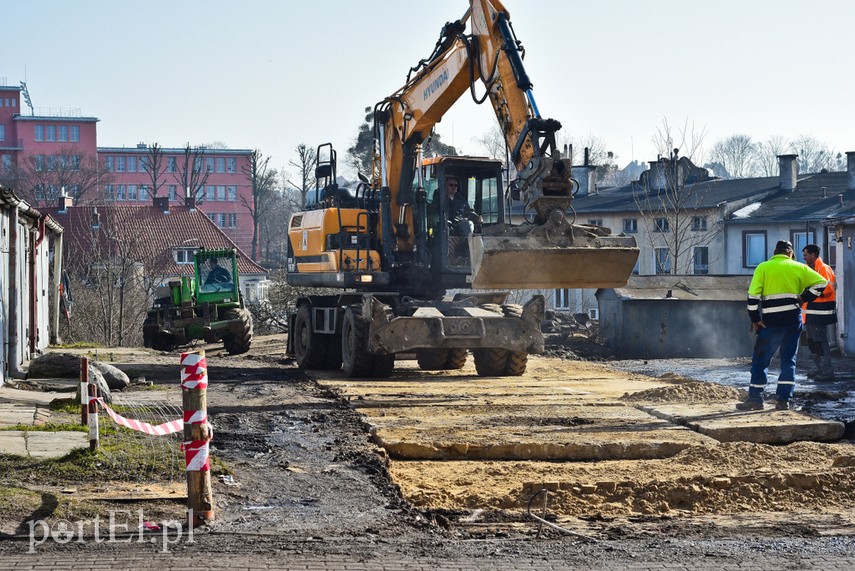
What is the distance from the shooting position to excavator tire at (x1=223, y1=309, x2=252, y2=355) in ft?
95.7

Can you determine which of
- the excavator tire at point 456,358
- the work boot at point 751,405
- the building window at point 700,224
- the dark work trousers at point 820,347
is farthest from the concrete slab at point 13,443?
the building window at point 700,224

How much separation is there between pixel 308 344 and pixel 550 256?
789 centimetres

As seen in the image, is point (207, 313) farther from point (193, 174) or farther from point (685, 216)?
point (193, 174)

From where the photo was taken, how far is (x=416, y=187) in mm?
19219

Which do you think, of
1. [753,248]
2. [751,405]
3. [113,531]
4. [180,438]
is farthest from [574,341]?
[753,248]

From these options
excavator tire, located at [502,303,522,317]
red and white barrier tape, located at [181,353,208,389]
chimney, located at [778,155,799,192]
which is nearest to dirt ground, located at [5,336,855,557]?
red and white barrier tape, located at [181,353,208,389]

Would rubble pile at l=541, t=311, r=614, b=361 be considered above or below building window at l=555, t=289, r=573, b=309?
below

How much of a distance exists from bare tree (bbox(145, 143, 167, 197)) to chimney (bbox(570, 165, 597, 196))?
44432 millimetres

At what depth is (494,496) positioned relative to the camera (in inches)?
355

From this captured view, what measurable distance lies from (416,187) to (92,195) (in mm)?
87512

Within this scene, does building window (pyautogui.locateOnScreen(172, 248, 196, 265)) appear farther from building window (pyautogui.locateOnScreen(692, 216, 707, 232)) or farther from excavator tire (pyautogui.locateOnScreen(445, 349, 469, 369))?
excavator tire (pyautogui.locateOnScreen(445, 349, 469, 369))

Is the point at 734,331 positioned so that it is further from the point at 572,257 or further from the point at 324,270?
the point at 572,257

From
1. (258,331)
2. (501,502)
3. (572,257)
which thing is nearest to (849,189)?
(258,331)

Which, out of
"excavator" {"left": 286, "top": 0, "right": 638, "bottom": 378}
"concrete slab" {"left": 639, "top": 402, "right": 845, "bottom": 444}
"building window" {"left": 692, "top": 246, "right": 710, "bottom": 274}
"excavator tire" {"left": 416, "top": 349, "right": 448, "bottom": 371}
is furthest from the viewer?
"building window" {"left": 692, "top": 246, "right": 710, "bottom": 274}
